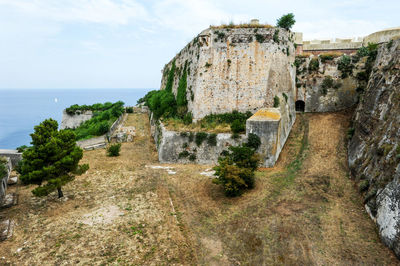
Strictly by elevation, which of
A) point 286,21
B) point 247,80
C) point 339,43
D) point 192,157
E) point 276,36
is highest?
point 286,21

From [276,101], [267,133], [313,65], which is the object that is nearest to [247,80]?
[276,101]

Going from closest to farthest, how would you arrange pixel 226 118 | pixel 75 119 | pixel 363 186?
pixel 363 186 < pixel 226 118 < pixel 75 119

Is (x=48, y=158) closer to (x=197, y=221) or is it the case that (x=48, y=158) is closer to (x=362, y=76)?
(x=197, y=221)

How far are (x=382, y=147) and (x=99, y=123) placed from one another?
2695cm

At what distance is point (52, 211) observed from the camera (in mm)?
10656

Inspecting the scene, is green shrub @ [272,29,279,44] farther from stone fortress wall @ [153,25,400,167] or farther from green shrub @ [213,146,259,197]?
green shrub @ [213,146,259,197]

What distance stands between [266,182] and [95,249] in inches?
342

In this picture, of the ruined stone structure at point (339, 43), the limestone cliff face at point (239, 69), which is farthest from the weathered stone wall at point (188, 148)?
the ruined stone structure at point (339, 43)

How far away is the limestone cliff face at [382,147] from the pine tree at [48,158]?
40.4ft

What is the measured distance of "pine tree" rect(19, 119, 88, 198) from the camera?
10012mm

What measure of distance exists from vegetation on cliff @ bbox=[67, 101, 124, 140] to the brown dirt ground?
39.8ft

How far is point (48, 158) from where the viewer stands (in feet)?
33.9

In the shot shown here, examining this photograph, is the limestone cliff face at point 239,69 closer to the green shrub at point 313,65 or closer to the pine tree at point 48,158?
the green shrub at point 313,65

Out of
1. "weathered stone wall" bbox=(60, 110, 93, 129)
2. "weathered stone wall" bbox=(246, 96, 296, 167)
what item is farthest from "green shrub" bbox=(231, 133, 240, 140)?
"weathered stone wall" bbox=(60, 110, 93, 129)
